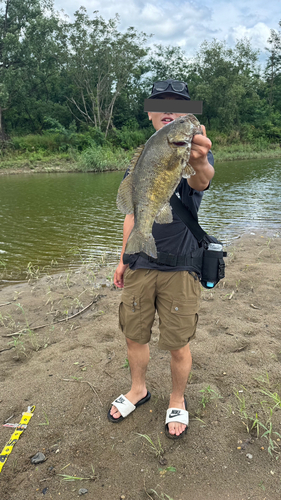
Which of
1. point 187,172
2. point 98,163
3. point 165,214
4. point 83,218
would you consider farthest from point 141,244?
point 98,163

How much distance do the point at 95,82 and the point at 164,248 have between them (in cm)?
4145

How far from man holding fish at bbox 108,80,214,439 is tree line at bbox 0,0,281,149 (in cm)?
3416

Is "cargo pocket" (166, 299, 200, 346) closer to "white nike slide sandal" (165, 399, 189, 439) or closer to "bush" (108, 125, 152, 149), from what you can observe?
"white nike slide sandal" (165, 399, 189, 439)

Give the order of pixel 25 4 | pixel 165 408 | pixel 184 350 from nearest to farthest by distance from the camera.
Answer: pixel 184 350, pixel 165 408, pixel 25 4

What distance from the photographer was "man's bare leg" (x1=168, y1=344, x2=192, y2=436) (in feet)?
7.41

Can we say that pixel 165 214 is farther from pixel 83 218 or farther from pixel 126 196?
pixel 83 218

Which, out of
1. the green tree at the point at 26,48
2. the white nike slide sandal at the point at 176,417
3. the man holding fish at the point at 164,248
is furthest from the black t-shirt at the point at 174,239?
the green tree at the point at 26,48

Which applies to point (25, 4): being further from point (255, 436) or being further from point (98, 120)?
point (255, 436)

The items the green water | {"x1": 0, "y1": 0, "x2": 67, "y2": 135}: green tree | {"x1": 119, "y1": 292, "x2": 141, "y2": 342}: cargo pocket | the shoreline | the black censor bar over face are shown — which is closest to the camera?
the black censor bar over face

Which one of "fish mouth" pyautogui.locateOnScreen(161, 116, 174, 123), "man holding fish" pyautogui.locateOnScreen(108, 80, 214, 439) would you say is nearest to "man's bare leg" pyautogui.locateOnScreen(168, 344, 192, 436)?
"man holding fish" pyautogui.locateOnScreen(108, 80, 214, 439)

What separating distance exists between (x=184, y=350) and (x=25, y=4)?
4150 centimetres

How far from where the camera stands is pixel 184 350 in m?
2.32

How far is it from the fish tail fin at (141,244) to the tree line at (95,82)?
113ft

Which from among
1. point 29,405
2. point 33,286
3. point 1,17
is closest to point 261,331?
point 29,405
